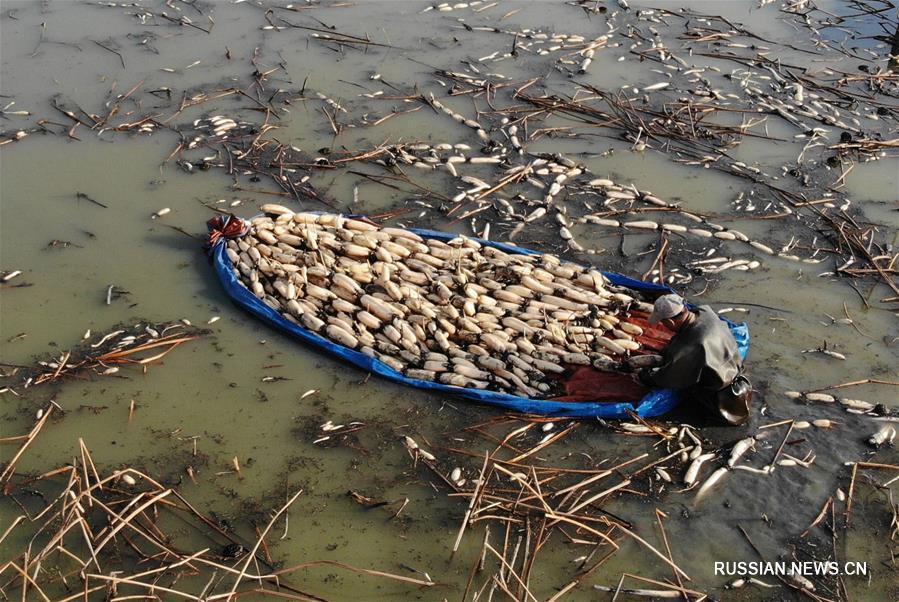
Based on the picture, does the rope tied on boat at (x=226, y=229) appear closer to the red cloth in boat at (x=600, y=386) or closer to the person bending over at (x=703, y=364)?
the red cloth in boat at (x=600, y=386)

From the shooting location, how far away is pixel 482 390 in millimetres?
5621

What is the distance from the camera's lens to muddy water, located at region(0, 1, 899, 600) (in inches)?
195

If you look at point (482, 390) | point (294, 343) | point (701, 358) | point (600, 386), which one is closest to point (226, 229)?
point (294, 343)

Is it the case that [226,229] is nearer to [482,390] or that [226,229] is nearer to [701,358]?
[482,390]

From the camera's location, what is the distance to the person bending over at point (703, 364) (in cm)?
521

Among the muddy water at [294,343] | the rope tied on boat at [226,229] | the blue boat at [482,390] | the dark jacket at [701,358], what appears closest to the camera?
the muddy water at [294,343]

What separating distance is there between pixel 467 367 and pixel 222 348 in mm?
1865

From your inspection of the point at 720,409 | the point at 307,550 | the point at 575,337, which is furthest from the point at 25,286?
the point at 720,409

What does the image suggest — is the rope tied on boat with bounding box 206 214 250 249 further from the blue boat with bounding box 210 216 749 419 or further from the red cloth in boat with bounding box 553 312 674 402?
the red cloth in boat with bounding box 553 312 674 402

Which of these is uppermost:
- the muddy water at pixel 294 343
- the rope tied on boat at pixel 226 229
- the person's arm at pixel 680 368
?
the person's arm at pixel 680 368

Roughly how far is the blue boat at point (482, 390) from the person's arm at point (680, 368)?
0.17 metres

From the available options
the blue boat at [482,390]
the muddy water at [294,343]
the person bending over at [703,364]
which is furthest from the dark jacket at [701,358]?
the muddy water at [294,343]

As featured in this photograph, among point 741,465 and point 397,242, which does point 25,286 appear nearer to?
point 397,242

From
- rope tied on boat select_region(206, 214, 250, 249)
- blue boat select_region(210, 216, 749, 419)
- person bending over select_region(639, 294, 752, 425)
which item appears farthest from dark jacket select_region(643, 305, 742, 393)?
rope tied on boat select_region(206, 214, 250, 249)
